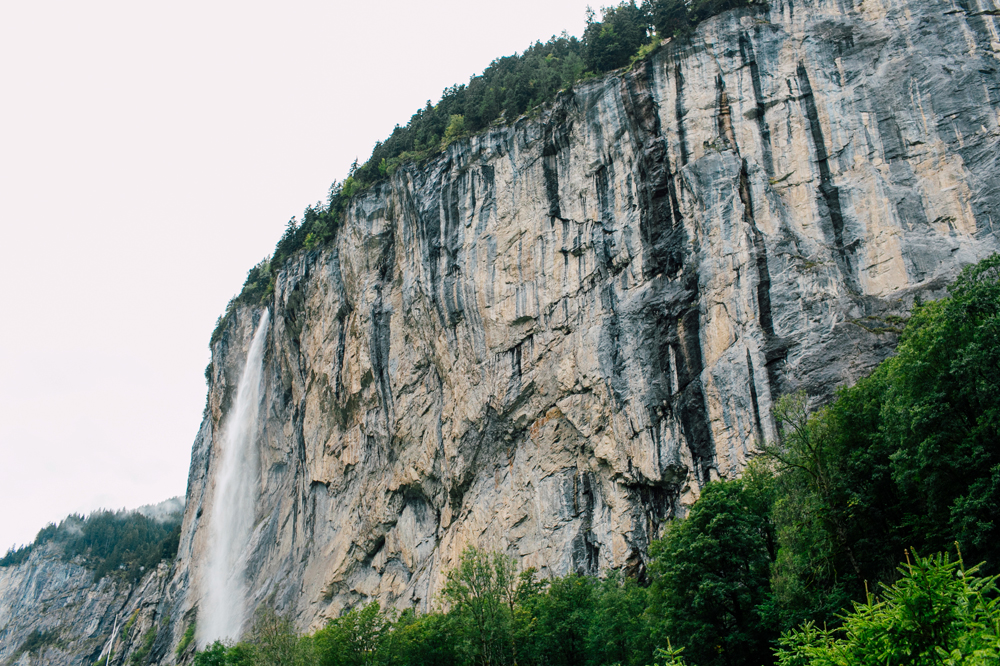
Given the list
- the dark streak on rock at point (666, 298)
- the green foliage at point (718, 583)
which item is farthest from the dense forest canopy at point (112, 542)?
the green foliage at point (718, 583)

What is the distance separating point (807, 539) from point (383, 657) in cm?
1521

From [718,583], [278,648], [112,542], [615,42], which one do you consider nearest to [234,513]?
[278,648]

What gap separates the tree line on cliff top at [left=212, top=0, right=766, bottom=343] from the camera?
37.7 metres

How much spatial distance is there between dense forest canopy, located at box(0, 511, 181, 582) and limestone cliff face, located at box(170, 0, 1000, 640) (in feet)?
177

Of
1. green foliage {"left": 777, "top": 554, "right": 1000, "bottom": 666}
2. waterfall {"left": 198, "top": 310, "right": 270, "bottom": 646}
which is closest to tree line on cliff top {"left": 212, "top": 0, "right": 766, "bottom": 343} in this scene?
waterfall {"left": 198, "top": 310, "right": 270, "bottom": 646}

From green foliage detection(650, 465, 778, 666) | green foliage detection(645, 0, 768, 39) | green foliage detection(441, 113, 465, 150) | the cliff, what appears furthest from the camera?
green foliage detection(441, 113, 465, 150)

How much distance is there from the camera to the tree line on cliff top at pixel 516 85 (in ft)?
124

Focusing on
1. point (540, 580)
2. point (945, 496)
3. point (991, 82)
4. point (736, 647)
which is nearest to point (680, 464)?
point (540, 580)

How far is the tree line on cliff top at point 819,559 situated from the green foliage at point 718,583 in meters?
0.04

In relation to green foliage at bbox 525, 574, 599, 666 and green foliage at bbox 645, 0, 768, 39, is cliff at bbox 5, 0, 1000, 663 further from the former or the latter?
green foliage at bbox 525, 574, 599, 666

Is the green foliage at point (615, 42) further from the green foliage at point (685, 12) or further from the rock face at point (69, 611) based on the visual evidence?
the rock face at point (69, 611)

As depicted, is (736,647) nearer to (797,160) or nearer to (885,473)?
(885,473)

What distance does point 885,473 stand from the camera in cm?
1945

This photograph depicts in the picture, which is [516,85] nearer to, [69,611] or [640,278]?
[640,278]
